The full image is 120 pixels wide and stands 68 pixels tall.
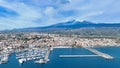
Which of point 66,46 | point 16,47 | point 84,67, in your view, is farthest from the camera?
point 66,46

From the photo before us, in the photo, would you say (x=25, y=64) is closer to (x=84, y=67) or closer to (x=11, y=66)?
(x=11, y=66)

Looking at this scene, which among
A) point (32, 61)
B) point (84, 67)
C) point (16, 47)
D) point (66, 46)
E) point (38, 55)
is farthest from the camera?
point (66, 46)

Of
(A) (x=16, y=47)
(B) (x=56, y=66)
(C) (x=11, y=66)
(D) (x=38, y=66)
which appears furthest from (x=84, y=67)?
Result: (A) (x=16, y=47)

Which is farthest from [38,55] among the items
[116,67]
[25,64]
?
[116,67]

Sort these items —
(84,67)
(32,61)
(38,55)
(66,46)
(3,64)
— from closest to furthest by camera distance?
(84,67), (3,64), (32,61), (38,55), (66,46)

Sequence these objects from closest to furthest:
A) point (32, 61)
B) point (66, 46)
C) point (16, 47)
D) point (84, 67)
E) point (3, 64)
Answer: point (84, 67), point (3, 64), point (32, 61), point (16, 47), point (66, 46)

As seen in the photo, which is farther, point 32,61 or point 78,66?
point 32,61

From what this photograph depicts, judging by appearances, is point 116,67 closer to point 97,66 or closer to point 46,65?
point 97,66

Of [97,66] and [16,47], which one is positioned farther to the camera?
[16,47]
